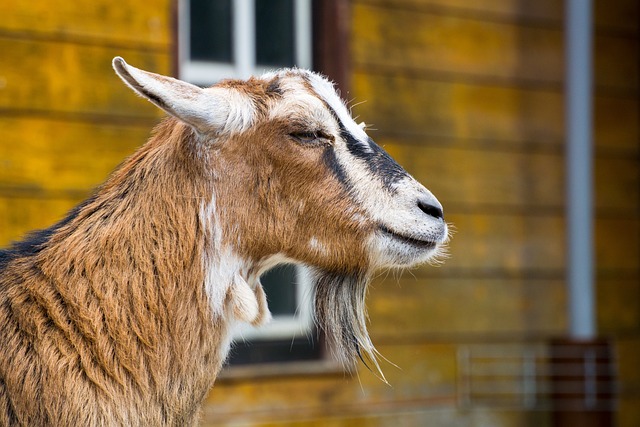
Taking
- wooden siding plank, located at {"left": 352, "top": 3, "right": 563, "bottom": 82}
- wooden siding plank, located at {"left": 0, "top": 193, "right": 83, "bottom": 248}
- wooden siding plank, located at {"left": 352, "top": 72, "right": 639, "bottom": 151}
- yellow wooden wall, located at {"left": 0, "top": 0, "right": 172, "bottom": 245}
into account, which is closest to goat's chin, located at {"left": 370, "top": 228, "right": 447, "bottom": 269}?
wooden siding plank, located at {"left": 0, "top": 193, "right": 83, "bottom": 248}

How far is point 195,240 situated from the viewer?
286 cm

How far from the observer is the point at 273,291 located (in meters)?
5.79

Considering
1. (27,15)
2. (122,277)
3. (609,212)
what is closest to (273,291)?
(27,15)

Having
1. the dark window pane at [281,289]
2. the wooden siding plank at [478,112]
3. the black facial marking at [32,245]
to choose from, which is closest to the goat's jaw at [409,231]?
the black facial marking at [32,245]

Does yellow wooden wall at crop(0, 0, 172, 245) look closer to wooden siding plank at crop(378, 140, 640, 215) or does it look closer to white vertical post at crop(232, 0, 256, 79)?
white vertical post at crop(232, 0, 256, 79)

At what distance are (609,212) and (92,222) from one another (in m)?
4.93

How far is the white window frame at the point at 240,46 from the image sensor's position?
5.52 m

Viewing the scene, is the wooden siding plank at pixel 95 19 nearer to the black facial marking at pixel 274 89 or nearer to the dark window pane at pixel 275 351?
the dark window pane at pixel 275 351

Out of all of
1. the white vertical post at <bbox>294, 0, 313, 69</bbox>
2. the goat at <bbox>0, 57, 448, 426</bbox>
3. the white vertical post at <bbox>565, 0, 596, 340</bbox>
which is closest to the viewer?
the goat at <bbox>0, 57, 448, 426</bbox>

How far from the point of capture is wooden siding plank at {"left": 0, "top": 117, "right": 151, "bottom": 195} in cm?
485

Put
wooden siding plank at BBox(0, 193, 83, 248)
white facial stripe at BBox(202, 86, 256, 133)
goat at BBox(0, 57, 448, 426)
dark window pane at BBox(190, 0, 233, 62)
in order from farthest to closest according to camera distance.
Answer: dark window pane at BBox(190, 0, 233, 62), wooden siding plank at BBox(0, 193, 83, 248), white facial stripe at BBox(202, 86, 256, 133), goat at BBox(0, 57, 448, 426)

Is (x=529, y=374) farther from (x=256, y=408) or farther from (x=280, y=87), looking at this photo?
(x=280, y=87)

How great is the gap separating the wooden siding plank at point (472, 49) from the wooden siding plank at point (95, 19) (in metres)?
1.23

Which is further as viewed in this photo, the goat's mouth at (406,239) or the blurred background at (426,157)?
the blurred background at (426,157)
